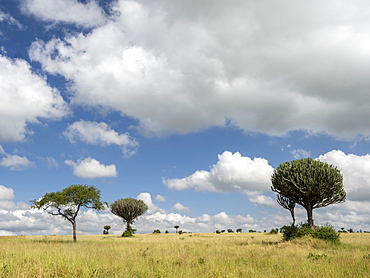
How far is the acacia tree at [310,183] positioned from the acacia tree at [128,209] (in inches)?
1786

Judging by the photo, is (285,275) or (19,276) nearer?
(19,276)

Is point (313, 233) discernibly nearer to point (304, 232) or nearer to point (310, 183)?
point (304, 232)

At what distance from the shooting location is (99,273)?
9.69 metres

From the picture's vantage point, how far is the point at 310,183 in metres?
31.3

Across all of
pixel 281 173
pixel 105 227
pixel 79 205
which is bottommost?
pixel 105 227

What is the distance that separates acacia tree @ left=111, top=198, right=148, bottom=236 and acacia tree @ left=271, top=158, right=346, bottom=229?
149 feet

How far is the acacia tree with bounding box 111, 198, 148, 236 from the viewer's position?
71812mm

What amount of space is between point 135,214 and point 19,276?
66177mm

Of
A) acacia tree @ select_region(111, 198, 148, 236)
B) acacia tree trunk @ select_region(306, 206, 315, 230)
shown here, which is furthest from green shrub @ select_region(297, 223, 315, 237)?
acacia tree @ select_region(111, 198, 148, 236)

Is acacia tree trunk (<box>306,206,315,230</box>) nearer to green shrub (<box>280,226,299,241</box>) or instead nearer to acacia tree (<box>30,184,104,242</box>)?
green shrub (<box>280,226,299,241</box>)

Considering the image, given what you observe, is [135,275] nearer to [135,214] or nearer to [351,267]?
[351,267]

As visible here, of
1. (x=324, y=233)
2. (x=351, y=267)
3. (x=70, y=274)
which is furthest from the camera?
(x=324, y=233)

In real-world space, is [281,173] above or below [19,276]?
above

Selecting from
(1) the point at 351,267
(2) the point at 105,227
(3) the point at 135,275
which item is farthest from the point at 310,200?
(2) the point at 105,227
